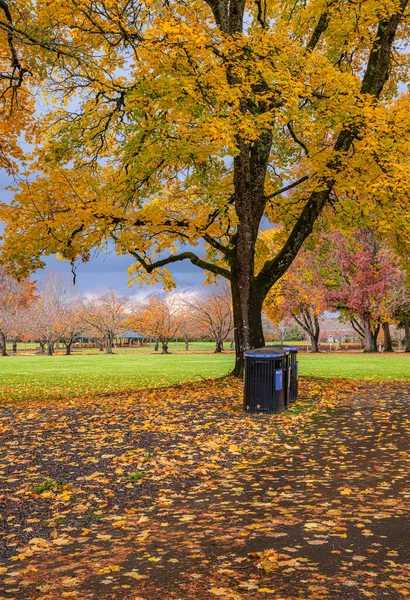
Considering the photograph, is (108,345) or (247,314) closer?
(247,314)

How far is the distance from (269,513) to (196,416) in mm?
5443

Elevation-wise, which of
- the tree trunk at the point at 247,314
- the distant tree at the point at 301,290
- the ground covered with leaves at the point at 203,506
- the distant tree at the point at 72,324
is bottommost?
the ground covered with leaves at the point at 203,506

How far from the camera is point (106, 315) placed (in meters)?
60.8

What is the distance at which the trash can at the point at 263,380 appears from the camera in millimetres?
10688

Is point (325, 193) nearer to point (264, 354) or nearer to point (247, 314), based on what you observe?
point (247, 314)

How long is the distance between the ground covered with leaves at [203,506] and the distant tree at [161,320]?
151 ft

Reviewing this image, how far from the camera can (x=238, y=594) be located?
3564mm

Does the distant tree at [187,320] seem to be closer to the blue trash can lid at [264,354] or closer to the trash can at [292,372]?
the trash can at [292,372]

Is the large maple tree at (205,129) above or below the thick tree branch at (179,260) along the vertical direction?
above

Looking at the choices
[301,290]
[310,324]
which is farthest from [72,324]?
[301,290]

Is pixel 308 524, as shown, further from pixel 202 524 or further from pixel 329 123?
pixel 329 123

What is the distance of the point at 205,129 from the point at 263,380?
489cm

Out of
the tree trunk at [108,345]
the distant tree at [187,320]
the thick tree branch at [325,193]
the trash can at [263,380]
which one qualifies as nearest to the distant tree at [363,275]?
the distant tree at [187,320]

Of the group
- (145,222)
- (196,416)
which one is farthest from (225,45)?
(196,416)
